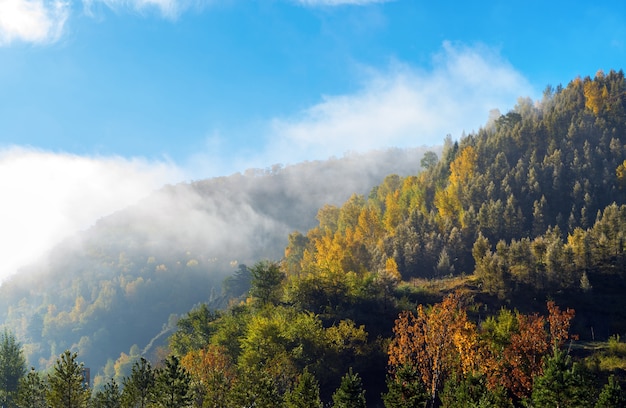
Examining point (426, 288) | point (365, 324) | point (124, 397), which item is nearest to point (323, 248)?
point (426, 288)

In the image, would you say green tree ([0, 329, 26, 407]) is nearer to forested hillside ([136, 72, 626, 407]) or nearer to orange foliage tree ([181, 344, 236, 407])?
forested hillside ([136, 72, 626, 407])

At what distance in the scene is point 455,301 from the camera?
2576 inches

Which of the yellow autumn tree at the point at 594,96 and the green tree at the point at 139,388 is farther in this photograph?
the yellow autumn tree at the point at 594,96

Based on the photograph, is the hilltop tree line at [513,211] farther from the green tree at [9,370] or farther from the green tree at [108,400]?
the green tree at [9,370]

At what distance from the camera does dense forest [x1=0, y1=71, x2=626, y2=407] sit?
4966 centimetres

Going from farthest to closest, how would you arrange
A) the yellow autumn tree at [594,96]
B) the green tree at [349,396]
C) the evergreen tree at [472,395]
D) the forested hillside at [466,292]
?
1. the yellow autumn tree at [594,96]
2. the forested hillside at [466,292]
3. the evergreen tree at [472,395]
4. the green tree at [349,396]

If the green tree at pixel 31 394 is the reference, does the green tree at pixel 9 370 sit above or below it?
below

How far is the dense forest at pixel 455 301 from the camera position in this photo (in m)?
49.7

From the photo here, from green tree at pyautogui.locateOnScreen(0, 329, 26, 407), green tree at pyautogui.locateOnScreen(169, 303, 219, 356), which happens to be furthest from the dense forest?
green tree at pyautogui.locateOnScreen(0, 329, 26, 407)

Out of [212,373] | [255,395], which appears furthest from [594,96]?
[255,395]

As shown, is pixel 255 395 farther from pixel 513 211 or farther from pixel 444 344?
pixel 513 211

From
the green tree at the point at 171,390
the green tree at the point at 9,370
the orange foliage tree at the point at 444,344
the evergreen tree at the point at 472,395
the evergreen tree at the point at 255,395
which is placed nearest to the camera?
the evergreen tree at the point at 255,395

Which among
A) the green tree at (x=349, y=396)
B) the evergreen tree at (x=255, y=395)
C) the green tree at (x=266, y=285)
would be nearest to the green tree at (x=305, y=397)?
the evergreen tree at (x=255, y=395)

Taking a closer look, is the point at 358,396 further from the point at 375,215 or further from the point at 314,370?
the point at 375,215
